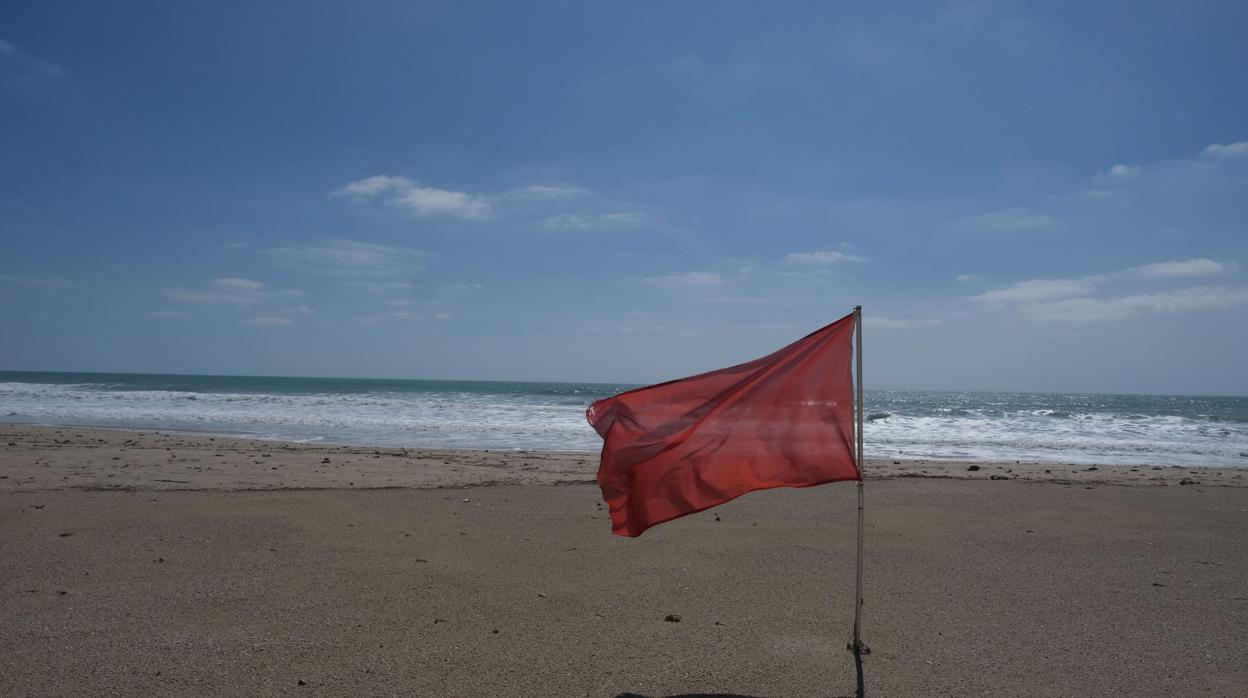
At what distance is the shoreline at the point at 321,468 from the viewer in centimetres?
1177

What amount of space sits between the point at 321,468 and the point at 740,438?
10.9 m

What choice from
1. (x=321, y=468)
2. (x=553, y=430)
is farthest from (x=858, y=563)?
(x=553, y=430)

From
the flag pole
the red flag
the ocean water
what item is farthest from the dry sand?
the ocean water

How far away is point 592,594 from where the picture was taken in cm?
630

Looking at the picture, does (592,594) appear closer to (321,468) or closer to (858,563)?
(858,563)

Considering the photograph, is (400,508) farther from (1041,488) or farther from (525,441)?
(525,441)

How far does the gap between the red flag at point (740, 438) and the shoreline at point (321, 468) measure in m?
7.52

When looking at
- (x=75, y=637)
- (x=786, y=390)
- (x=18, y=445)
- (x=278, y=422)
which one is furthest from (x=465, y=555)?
(x=278, y=422)

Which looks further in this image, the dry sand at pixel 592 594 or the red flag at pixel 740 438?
the red flag at pixel 740 438

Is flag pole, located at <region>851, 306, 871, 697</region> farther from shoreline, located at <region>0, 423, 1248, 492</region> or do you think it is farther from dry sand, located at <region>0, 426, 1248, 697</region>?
shoreline, located at <region>0, 423, 1248, 492</region>

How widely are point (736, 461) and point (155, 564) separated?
5.17 m

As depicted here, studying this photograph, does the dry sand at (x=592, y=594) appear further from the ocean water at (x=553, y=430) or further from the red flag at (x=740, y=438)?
the ocean water at (x=553, y=430)

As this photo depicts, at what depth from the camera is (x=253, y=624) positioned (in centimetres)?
537

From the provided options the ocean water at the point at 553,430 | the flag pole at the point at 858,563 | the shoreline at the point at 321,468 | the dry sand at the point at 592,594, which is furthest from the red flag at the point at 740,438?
the ocean water at the point at 553,430
